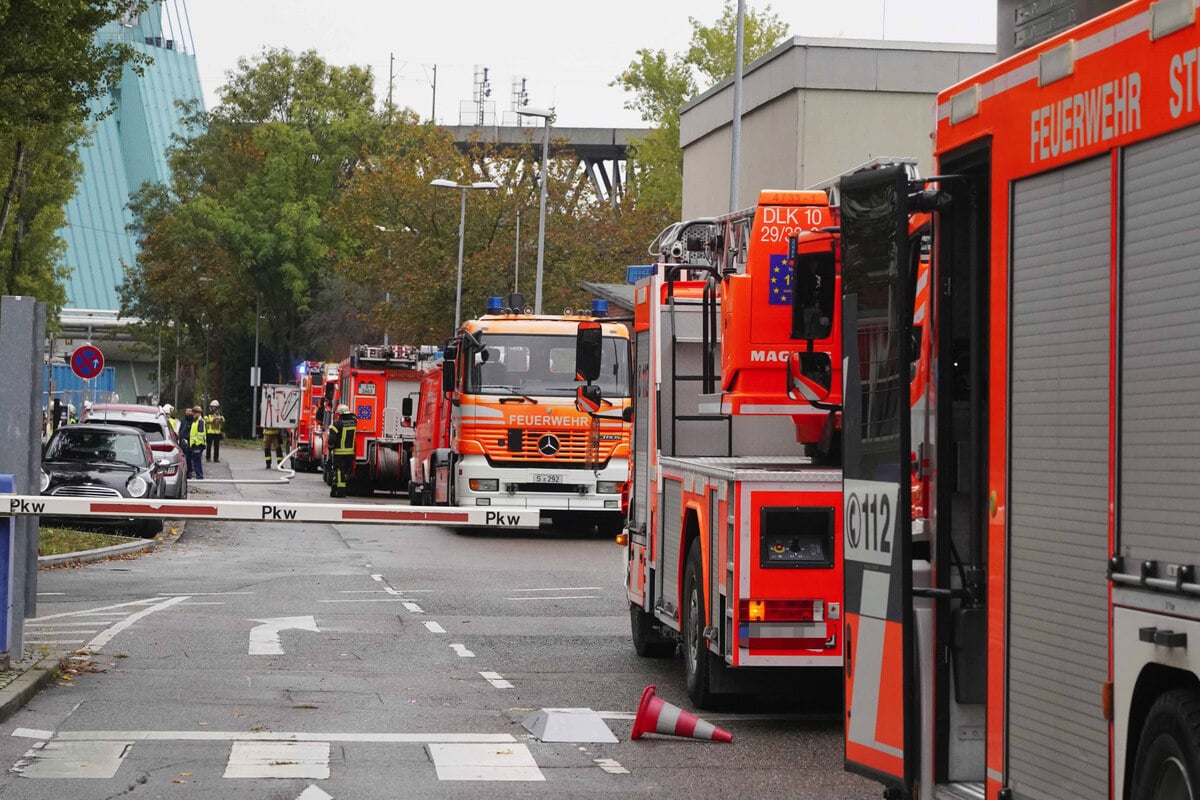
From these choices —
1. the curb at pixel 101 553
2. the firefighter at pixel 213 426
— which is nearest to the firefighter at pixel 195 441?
the firefighter at pixel 213 426

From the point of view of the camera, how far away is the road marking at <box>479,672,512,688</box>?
12.8m

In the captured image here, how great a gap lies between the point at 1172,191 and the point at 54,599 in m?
14.9

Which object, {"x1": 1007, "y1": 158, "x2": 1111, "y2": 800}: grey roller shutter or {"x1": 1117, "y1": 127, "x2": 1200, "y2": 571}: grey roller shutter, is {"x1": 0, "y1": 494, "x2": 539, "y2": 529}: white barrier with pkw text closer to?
{"x1": 1007, "y1": 158, "x2": 1111, "y2": 800}: grey roller shutter

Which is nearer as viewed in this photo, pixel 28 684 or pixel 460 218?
pixel 28 684

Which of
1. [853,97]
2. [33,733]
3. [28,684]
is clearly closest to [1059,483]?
[33,733]

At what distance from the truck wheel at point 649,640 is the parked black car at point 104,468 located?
13.3 meters

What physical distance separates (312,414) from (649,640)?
52224 mm

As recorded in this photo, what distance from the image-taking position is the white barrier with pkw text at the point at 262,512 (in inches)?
458

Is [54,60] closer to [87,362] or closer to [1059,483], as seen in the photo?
[87,362]

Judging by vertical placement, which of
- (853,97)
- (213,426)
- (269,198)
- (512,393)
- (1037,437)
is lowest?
(213,426)

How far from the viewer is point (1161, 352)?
16.6 feet

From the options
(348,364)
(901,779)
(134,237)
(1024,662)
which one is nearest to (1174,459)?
(1024,662)

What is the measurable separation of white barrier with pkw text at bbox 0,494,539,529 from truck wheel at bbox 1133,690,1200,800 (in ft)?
22.5

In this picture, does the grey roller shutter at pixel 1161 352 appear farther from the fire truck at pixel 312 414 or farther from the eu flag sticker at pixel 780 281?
the fire truck at pixel 312 414
